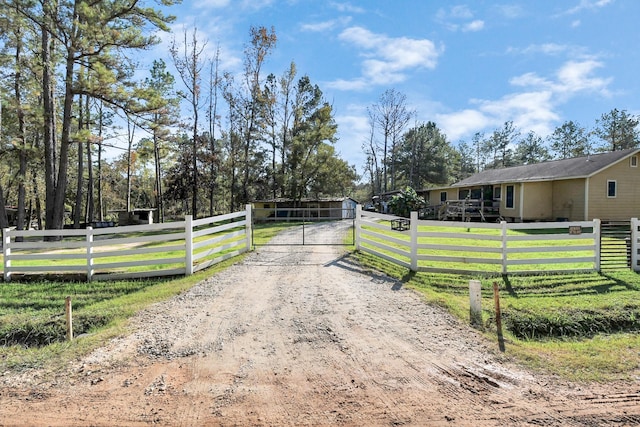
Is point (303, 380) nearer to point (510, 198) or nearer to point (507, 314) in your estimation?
point (507, 314)

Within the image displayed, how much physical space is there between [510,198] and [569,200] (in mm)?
2980

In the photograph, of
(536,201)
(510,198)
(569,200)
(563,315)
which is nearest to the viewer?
(563,315)

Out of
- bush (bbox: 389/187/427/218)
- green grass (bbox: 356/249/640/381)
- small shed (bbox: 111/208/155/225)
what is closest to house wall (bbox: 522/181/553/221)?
bush (bbox: 389/187/427/218)

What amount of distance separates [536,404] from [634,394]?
107cm

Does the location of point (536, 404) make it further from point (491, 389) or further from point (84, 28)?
point (84, 28)

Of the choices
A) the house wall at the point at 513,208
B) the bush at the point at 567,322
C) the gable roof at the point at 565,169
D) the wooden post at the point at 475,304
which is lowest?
the bush at the point at 567,322

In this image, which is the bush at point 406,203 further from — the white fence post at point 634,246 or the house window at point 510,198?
the white fence post at point 634,246

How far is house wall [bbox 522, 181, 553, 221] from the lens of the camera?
19344mm

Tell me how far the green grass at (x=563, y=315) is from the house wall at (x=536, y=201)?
41.4ft

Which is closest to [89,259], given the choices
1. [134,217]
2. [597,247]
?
[597,247]

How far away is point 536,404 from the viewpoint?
9.86ft

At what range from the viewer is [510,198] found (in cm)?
2064

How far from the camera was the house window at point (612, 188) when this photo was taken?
58.0 feet

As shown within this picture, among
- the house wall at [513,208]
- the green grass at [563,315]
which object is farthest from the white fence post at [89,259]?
the house wall at [513,208]
